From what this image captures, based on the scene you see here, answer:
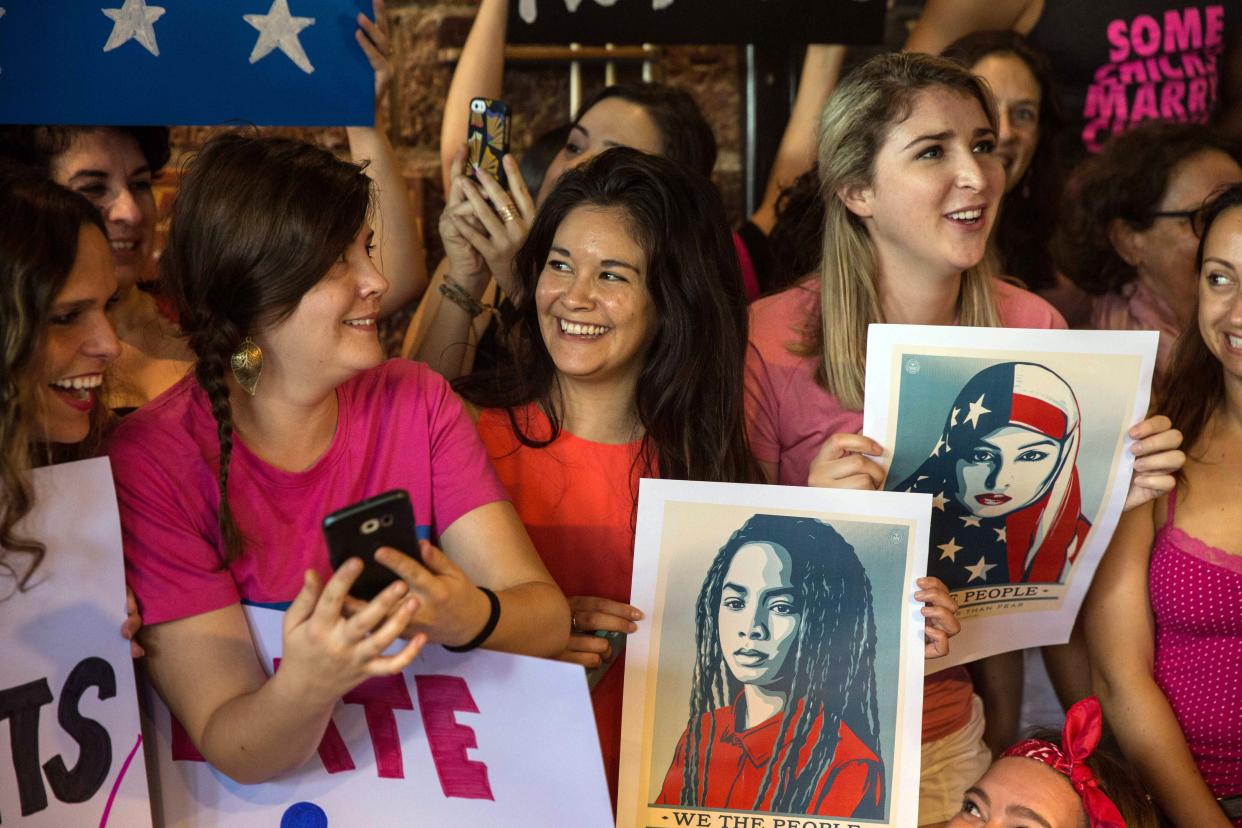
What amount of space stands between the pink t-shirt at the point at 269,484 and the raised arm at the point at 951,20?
1516mm

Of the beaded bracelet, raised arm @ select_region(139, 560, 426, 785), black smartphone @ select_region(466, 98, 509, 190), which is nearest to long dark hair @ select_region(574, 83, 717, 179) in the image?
black smartphone @ select_region(466, 98, 509, 190)

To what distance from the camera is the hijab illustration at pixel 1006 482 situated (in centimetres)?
168

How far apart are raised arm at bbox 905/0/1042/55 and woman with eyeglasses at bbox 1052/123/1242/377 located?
38 cm

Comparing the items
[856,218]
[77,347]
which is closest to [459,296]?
[856,218]

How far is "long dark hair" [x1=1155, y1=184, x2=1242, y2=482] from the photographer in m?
1.90

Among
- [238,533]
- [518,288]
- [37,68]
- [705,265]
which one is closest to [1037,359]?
[705,265]

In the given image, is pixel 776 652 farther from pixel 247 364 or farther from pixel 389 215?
pixel 389 215

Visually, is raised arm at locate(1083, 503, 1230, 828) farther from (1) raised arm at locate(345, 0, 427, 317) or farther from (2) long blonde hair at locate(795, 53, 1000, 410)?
(1) raised arm at locate(345, 0, 427, 317)

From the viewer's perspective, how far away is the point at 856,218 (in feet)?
6.53

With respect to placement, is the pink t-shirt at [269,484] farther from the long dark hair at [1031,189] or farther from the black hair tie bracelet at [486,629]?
the long dark hair at [1031,189]

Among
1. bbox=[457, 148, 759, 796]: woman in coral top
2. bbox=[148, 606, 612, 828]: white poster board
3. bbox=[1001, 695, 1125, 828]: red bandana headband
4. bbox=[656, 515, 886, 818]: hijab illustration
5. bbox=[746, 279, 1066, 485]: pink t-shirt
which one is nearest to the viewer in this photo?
bbox=[148, 606, 612, 828]: white poster board

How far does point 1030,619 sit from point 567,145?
120 cm

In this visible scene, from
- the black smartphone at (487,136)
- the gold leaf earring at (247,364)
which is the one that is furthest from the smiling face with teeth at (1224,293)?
the gold leaf earring at (247,364)

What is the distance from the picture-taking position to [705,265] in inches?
73.6
